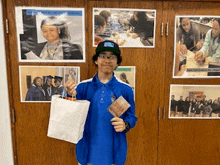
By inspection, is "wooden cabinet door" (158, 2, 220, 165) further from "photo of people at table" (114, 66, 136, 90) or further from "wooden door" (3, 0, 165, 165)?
"photo of people at table" (114, 66, 136, 90)

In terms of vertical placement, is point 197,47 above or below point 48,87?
above

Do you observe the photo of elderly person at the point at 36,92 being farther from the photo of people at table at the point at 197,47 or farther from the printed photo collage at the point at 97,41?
the photo of people at table at the point at 197,47

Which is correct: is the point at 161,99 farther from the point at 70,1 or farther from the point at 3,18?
the point at 3,18

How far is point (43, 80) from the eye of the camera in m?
1.47

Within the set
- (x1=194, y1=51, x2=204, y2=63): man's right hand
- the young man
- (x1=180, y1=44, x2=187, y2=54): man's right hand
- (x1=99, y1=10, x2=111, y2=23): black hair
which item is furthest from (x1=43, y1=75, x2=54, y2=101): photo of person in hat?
(x1=194, y1=51, x2=204, y2=63): man's right hand

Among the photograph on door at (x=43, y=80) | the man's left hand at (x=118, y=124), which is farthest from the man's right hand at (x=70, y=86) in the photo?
the photograph on door at (x=43, y=80)

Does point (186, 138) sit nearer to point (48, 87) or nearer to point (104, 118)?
point (104, 118)

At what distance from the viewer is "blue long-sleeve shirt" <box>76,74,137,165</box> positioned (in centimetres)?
110

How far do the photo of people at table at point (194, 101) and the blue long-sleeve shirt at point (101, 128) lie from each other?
0.58 meters

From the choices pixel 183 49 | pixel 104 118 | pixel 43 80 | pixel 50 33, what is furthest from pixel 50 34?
pixel 183 49

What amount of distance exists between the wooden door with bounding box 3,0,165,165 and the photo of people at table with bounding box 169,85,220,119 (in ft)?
0.51

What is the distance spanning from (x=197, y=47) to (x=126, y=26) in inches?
25.3

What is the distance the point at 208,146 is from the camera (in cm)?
161

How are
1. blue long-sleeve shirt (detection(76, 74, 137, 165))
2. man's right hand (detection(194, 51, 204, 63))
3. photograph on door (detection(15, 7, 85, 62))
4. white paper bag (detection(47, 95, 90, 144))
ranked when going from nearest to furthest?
white paper bag (detection(47, 95, 90, 144)) < blue long-sleeve shirt (detection(76, 74, 137, 165)) < photograph on door (detection(15, 7, 85, 62)) < man's right hand (detection(194, 51, 204, 63))
